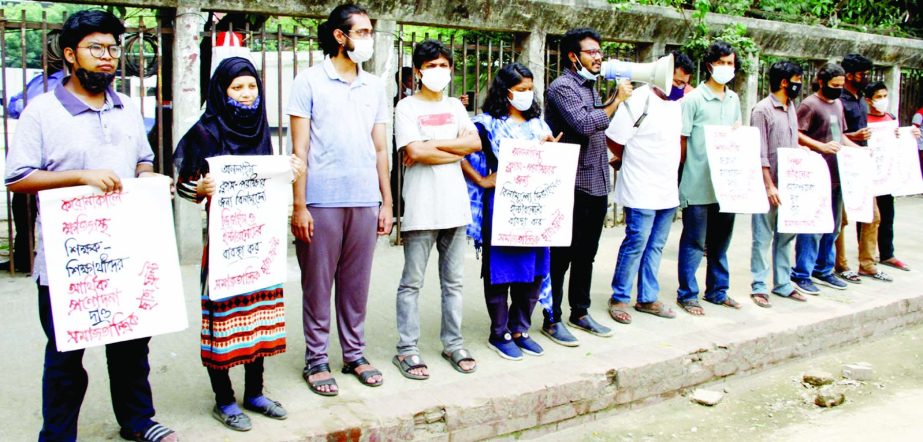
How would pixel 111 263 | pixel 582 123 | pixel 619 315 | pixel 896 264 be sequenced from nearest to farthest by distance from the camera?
pixel 111 263 → pixel 582 123 → pixel 619 315 → pixel 896 264

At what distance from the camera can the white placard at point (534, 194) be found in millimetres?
4672

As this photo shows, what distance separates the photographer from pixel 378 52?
23.3 ft

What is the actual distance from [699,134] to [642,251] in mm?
964

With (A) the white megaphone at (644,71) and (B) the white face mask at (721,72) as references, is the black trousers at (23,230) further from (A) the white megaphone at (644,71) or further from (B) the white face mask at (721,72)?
(B) the white face mask at (721,72)

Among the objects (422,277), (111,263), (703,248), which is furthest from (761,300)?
(111,263)

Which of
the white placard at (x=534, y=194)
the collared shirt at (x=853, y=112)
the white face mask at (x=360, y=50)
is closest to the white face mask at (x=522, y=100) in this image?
the white placard at (x=534, y=194)

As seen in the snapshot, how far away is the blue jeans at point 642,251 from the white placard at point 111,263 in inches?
120

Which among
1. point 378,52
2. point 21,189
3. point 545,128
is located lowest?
point 21,189

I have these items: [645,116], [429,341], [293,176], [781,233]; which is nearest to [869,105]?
[781,233]

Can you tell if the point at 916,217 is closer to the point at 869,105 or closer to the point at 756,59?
the point at 756,59

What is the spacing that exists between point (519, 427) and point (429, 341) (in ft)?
3.02

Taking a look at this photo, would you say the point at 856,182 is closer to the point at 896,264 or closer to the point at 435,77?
the point at 896,264

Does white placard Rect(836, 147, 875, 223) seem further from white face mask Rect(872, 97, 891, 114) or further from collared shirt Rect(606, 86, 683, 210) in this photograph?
collared shirt Rect(606, 86, 683, 210)

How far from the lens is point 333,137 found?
13.4ft
